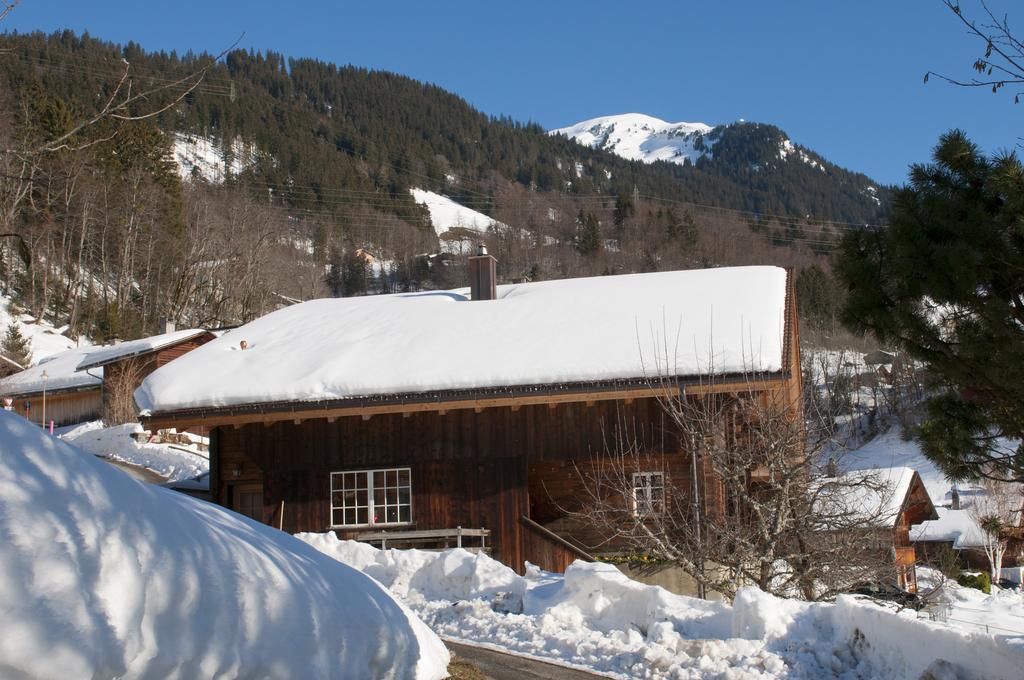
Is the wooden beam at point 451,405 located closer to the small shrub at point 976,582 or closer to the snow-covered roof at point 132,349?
the snow-covered roof at point 132,349

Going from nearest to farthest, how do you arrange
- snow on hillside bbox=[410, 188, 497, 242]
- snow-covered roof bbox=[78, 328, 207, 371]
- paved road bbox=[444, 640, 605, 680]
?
paved road bbox=[444, 640, 605, 680], snow-covered roof bbox=[78, 328, 207, 371], snow on hillside bbox=[410, 188, 497, 242]

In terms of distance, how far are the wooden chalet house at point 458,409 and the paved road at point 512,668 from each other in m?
6.81

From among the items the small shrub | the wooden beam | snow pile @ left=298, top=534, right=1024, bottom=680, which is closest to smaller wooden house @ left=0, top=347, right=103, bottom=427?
the wooden beam

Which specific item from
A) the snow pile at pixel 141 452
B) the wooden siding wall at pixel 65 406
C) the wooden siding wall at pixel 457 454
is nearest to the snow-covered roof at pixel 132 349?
the snow pile at pixel 141 452

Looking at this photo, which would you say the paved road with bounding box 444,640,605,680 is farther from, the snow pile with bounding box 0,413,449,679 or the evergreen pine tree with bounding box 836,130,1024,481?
the evergreen pine tree with bounding box 836,130,1024,481

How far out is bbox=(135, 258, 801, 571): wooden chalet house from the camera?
52.1 feet

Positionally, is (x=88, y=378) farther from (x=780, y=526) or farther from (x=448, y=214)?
(x=448, y=214)

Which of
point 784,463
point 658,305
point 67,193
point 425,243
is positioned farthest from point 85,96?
point 784,463

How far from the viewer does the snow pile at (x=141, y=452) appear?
32.4 metres

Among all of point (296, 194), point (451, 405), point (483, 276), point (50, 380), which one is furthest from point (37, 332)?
point (296, 194)

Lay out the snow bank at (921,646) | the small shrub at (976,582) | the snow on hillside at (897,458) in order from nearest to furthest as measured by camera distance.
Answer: the snow bank at (921,646)
the small shrub at (976,582)
the snow on hillside at (897,458)

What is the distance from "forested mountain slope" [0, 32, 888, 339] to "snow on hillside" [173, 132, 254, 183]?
→ 278mm

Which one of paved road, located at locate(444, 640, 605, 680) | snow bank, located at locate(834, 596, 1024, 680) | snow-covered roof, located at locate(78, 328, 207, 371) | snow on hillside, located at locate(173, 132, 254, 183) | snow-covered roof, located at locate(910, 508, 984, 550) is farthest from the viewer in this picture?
snow on hillside, located at locate(173, 132, 254, 183)

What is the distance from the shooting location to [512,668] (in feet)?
27.9
